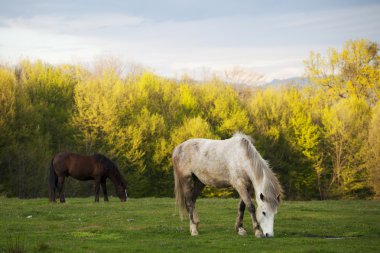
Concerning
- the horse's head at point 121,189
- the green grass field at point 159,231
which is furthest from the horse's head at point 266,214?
the horse's head at point 121,189

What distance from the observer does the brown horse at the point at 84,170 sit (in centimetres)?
2694

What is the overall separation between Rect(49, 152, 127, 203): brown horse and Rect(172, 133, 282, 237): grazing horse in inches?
465

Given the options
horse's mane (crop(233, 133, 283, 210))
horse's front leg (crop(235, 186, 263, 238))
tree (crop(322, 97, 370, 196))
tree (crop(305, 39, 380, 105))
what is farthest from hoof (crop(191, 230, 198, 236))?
Answer: tree (crop(305, 39, 380, 105))

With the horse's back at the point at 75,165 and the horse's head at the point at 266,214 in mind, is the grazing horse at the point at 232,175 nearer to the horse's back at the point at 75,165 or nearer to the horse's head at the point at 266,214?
the horse's head at the point at 266,214

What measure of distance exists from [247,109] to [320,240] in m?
44.6

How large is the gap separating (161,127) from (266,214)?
37146 millimetres

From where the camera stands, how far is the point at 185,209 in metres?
16.4

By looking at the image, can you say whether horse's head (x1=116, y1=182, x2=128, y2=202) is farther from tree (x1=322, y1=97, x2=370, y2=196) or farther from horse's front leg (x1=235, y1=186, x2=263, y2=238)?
tree (x1=322, y1=97, x2=370, y2=196)

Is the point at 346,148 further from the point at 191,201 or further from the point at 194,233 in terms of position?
the point at 194,233

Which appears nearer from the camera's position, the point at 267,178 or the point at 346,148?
the point at 267,178

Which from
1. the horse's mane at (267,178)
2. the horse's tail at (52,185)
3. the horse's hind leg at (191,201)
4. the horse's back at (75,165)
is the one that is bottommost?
the horse's tail at (52,185)

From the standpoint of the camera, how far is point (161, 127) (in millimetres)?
50906

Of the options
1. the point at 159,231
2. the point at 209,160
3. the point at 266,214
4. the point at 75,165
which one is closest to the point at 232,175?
the point at 209,160

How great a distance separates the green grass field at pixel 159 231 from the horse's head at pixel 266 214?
0.90 feet
